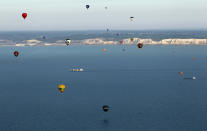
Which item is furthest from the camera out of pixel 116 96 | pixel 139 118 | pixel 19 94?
pixel 19 94

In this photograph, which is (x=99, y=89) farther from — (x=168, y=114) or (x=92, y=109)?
(x=168, y=114)

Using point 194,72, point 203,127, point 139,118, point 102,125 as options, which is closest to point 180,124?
point 203,127

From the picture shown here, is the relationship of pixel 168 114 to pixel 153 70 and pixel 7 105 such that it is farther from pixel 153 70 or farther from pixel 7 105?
pixel 153 70

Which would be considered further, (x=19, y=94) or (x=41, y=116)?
(x=19, y=94)

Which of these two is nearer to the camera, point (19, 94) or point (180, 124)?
point (180, 124)

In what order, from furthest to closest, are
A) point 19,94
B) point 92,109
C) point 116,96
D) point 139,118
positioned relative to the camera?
point 19,94, point 116,96, point 92,109, point 139,118

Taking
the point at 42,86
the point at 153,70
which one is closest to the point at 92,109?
the point at 42,86

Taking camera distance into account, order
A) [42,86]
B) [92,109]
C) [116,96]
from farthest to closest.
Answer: [42,86]
[116,96]
[92,109]

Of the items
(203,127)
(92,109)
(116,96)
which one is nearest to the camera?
(203,127)

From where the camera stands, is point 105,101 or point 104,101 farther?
point 104,101
